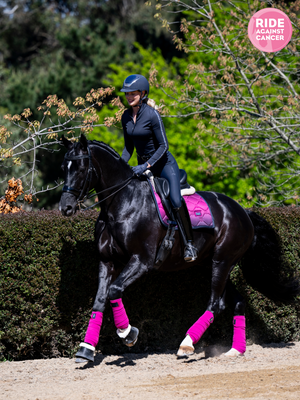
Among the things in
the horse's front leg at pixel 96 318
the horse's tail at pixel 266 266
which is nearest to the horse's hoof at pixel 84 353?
the horse's front leg at pixel 96 318

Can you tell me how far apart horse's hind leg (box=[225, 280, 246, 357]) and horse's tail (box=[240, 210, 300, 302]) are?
16.4 inches

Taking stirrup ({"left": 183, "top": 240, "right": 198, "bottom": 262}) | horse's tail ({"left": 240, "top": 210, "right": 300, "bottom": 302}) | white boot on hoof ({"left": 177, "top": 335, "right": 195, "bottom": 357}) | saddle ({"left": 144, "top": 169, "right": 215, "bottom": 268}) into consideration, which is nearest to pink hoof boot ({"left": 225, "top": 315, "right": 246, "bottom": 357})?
horse's tail ({"left": 240, "top": 210, "right": 300, "bottom": 302})

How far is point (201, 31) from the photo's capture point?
30.8ft

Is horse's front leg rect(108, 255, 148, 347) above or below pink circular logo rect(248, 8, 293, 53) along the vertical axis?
below

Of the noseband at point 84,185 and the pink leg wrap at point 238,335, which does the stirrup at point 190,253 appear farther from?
the noseband at point 84,185

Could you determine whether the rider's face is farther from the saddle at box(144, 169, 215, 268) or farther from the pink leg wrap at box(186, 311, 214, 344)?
the pink leg wrap at box(186, 311, 214, 344)

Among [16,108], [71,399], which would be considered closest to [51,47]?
[16,108]

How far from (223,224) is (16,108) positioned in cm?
2046

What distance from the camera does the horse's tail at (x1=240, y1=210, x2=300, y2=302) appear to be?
6262 mm

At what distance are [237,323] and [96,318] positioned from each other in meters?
1.90

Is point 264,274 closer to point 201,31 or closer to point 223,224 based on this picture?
point 223,224

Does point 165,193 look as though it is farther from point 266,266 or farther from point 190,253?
point 266,266

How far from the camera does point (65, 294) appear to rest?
5738 mm

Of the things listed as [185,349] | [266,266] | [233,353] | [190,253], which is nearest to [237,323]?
[233,353]
